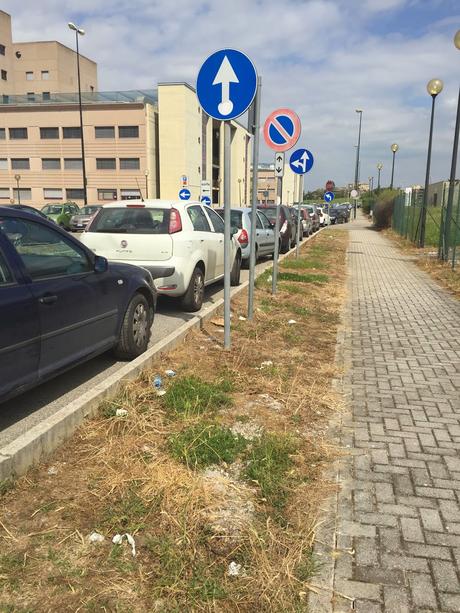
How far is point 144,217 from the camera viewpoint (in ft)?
24.7

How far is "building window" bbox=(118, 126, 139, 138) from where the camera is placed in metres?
57.3

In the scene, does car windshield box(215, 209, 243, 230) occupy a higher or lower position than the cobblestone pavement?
higher

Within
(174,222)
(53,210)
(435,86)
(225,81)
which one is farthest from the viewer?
(53,210)

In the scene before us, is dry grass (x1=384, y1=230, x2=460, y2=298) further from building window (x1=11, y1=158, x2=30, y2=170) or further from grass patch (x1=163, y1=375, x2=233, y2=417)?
building window (x1=11, y1=158, x2=30, y2=170)

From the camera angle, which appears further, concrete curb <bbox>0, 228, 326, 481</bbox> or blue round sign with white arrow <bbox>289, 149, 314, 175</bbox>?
blue round sign with white arrow <bbox>289, 149, 314, 175</bbox>

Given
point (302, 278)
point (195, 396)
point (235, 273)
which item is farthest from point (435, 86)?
point (195, 396)

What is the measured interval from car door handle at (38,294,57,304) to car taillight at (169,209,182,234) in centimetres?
367

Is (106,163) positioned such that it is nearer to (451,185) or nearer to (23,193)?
(23,193)

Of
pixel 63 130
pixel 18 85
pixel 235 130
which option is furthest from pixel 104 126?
pixel 18 85

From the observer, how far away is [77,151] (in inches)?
2306

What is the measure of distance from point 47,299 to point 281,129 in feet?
20.7

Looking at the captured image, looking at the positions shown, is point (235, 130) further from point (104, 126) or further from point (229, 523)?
point (229, 523)

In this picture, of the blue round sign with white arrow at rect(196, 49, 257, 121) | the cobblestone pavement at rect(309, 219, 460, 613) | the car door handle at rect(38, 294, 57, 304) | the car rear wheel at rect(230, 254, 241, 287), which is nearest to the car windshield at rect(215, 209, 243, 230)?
the car rear wheel at rect(230, 254, 241, 287)

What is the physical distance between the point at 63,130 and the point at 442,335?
194 ft
